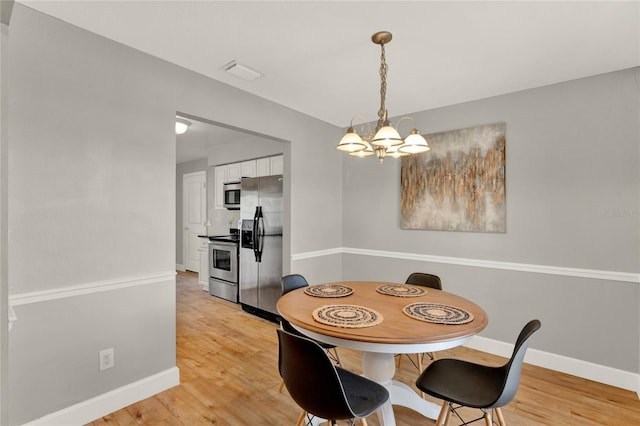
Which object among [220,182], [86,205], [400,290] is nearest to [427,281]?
[400,290]

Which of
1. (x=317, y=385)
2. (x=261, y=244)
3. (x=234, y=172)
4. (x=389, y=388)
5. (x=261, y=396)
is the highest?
(x=234, y=172)

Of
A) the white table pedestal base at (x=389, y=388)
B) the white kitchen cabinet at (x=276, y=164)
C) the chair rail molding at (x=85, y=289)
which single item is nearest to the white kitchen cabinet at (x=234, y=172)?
the white kitchen cabinet at (x=276, y=164)

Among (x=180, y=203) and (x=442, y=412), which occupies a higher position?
(x=180, y=203)

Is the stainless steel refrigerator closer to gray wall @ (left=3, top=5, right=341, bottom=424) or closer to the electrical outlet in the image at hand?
gray wall @ (left=3, top=5, right=341, bottom=424)

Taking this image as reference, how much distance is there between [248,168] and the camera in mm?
4855

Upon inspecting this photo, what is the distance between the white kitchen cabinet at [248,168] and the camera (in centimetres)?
477

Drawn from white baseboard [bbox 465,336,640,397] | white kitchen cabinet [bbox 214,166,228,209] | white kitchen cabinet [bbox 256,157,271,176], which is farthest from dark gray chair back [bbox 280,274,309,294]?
white kitchen cabinet [bbox 214,166,228,209]

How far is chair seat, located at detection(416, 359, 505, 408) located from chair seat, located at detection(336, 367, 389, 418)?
0.82 feet

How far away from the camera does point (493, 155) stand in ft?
10.2

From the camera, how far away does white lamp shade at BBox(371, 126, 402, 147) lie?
183 centimetres

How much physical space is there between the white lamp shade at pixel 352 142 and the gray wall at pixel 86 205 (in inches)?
54.4

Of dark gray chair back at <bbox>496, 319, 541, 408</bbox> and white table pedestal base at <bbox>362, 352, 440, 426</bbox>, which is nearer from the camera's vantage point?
dark gray chair back at <bbox>496, 319, 541, 408</bbox>

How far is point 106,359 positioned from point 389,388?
74.8 inches

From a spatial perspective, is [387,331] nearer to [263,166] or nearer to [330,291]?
[330,291]
